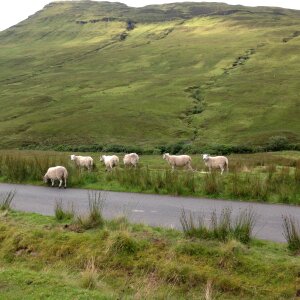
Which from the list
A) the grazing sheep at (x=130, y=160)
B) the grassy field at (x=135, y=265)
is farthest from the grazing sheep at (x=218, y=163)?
the grassy field at (x=135, y=265)

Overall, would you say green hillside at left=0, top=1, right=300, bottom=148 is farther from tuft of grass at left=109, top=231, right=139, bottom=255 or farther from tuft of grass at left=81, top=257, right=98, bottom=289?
tuft of grass at left=81, top=257, right=98, bottom=289

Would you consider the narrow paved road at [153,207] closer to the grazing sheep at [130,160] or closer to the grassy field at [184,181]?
the grassy field at [184,181]

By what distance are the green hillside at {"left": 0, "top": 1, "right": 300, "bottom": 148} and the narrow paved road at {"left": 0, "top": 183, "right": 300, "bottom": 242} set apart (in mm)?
37257

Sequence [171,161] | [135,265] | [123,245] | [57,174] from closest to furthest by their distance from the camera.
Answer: [135,265] → [123,245] → [57,174] → [171,161]

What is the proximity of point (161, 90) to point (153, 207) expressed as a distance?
77.5m

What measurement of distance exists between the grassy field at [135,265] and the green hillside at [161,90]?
45.8 m

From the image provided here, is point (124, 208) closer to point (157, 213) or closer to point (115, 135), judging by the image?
point (157, 213)

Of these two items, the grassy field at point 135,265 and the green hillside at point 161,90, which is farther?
the green hillside at point 161,90

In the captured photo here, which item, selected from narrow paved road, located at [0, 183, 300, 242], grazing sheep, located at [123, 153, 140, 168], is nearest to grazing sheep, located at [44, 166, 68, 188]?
narrow paved road, located at [0, 183, 300, 242]

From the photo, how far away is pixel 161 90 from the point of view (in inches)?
3757

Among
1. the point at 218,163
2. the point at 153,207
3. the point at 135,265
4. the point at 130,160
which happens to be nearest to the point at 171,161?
the point at 130,160

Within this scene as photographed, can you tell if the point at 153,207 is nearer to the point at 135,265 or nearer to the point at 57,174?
the point at 135,265

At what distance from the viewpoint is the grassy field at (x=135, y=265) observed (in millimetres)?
10539

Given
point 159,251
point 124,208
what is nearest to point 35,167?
point 124,208
